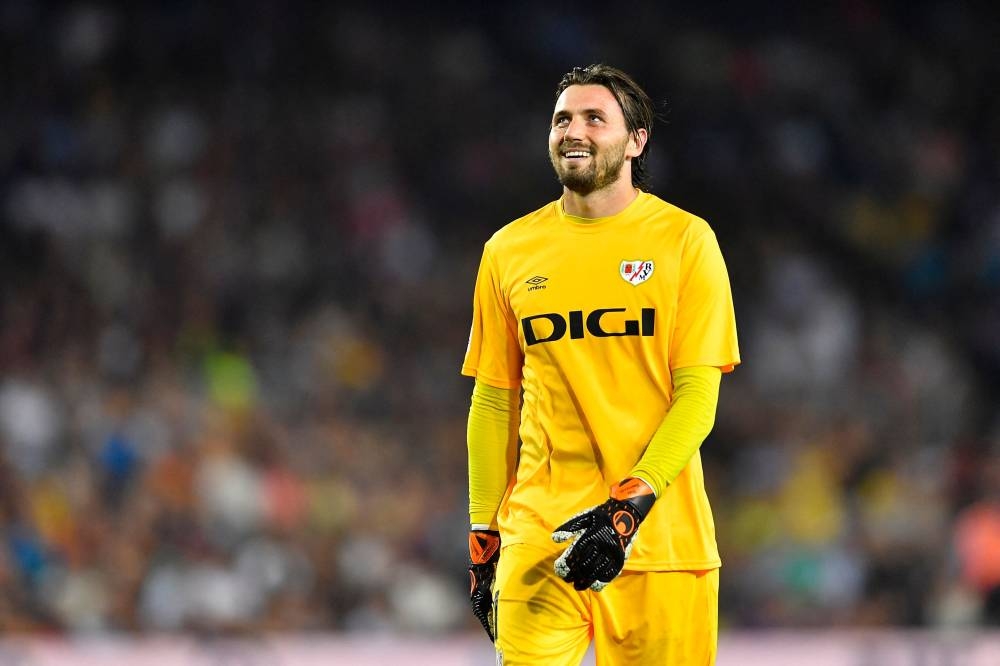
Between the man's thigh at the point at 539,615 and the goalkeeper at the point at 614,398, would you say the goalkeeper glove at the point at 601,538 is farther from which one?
the man's thigh at the point at 539,615

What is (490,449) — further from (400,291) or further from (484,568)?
(400,291)

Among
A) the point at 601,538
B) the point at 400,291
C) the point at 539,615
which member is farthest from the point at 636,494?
the point at 400,291

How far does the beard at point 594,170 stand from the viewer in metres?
4.08

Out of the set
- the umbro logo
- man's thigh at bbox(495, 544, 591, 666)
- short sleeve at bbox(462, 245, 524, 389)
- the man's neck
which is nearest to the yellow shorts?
man's thigh at bbox(495, 544, 591, 666)

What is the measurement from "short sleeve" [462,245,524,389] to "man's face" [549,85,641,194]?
0.39m

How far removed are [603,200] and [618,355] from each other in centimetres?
45

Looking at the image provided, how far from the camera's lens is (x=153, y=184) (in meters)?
11.4

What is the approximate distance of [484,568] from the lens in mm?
4297

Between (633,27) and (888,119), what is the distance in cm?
220

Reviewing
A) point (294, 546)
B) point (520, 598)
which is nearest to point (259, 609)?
point (294, 546)

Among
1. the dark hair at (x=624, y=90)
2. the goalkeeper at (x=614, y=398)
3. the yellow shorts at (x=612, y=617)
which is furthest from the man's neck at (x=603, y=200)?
the yellow shorts at (x=612, y=617)

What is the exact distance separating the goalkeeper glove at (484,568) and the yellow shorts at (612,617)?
0.69 ft

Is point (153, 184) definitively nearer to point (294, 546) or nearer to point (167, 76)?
point (167, 76)

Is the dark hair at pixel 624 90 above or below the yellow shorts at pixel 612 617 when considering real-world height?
above
